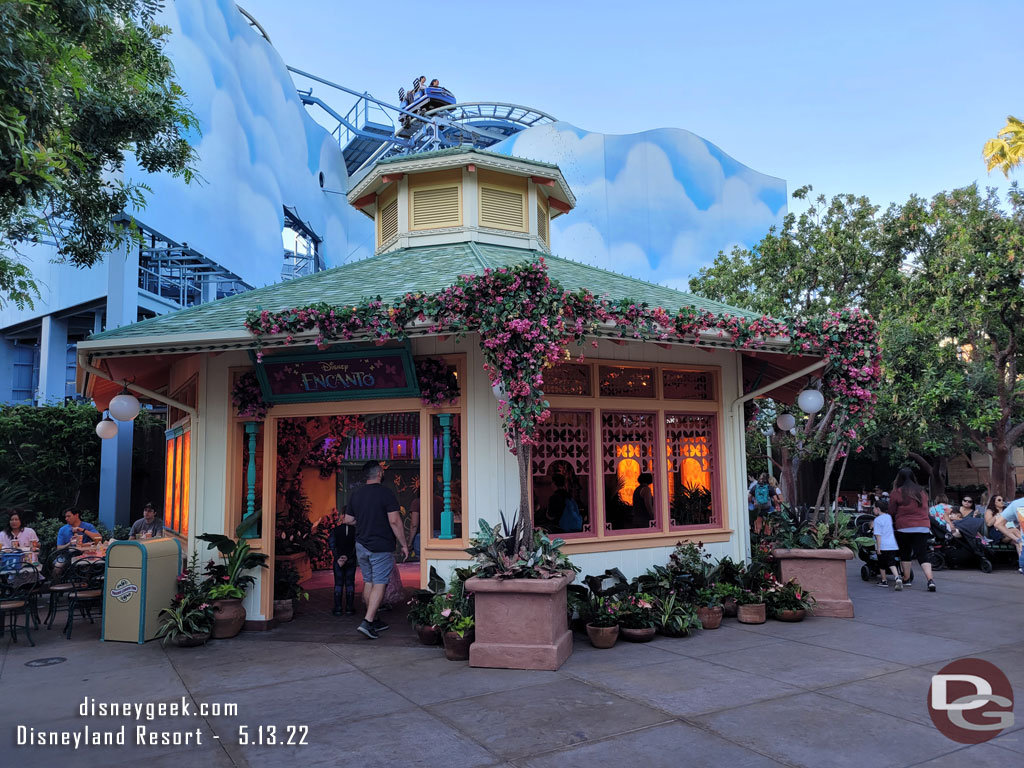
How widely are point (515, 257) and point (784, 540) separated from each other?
16.1ft

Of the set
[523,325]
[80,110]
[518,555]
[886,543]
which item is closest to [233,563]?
[518,555]

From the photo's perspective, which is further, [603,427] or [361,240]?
[361,240]

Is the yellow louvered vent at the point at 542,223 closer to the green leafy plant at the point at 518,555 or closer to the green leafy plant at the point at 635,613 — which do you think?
the green leafy plant at the point at 518,555

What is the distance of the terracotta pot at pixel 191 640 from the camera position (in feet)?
23.7

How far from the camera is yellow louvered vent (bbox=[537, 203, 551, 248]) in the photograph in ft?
36.5

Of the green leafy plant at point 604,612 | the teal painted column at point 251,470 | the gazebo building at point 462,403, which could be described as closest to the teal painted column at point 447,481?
the gazebo building at point 462,403

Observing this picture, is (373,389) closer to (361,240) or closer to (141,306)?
(141,306)

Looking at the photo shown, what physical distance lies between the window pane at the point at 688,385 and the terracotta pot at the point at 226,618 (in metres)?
5.52

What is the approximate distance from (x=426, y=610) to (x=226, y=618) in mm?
2230

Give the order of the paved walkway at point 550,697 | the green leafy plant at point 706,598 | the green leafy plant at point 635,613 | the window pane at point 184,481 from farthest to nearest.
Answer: the window pane at point 184,481
the green leafy plant at point 706,598
the green leafy plant at point 635,613
the paved walkway at point 550,697

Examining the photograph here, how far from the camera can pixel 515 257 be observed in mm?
9633

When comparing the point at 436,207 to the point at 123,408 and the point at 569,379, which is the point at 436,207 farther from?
the point at 123,408

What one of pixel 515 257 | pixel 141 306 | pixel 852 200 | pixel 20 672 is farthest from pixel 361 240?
pixel 20 672

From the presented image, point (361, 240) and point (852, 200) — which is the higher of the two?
point (361, 240)
